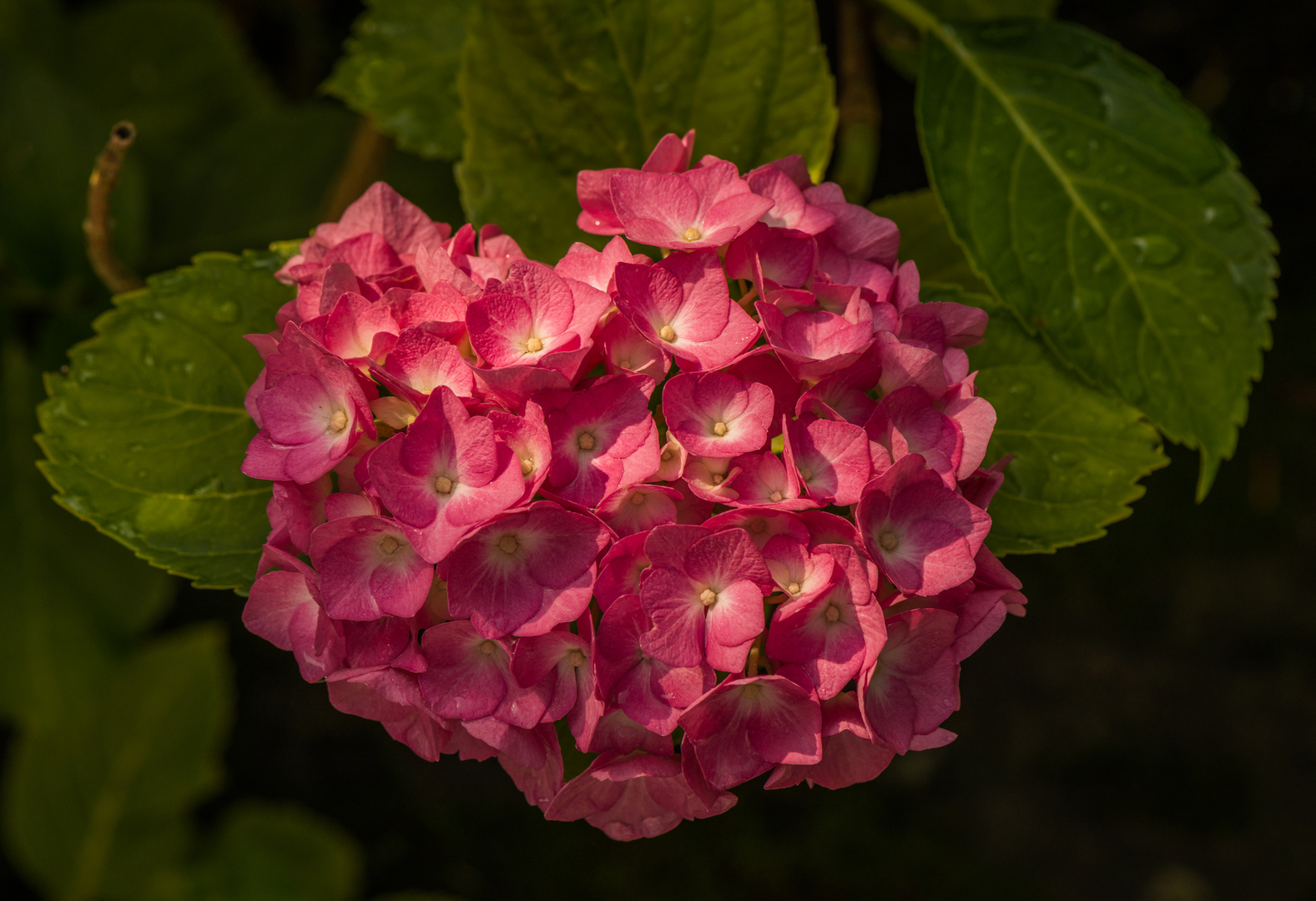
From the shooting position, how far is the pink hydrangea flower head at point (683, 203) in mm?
668

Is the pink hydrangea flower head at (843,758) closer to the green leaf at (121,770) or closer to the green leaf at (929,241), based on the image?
the green leaf at (929,241)

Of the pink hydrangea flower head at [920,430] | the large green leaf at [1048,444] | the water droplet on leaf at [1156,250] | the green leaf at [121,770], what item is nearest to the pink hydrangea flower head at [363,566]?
the pink hydrangea flower head at [920,430]

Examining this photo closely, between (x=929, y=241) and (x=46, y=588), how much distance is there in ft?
4.53

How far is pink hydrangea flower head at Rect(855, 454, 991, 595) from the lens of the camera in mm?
615

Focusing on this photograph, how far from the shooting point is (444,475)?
0.60m

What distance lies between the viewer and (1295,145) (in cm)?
186

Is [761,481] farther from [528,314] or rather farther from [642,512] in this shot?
[528,314]

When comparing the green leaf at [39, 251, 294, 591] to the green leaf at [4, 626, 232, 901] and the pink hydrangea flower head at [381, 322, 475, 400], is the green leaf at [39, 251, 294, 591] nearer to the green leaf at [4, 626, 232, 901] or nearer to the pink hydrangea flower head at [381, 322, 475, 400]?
the pink hydrangea flower head at [381, 322, 475, 400]

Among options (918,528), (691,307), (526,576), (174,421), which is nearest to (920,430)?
(918,528)

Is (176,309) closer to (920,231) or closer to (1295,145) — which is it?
(920,231)

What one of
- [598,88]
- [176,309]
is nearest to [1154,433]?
[598,88]

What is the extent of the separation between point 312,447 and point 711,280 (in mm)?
284

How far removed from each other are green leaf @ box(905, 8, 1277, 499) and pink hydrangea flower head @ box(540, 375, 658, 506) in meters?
0.45

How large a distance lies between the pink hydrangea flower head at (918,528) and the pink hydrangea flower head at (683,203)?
0.65 feet
